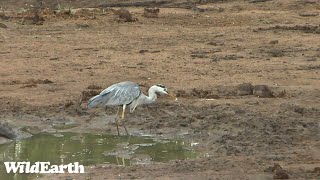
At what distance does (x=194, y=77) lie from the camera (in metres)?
14.2

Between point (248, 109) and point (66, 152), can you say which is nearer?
point (66, 152)

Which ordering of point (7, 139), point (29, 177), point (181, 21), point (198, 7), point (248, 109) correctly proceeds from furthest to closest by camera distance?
1. point (198, 7)
2. point (181, 21)
3. point (248, 109)
4. point (7, 139)
5. point (29, 177)

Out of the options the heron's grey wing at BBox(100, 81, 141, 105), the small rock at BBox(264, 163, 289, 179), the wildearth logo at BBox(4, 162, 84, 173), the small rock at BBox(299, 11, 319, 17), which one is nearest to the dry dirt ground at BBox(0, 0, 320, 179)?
Result: the small rock at BBox(264, 163, 289, 179)

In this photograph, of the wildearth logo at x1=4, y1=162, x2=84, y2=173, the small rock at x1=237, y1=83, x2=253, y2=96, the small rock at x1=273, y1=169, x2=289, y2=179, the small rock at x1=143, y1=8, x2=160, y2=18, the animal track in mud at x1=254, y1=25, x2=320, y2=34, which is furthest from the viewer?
the small rock at x1=143, y1=8, x2=160, y2=18

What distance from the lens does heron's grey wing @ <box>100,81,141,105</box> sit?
Result: 436 inches

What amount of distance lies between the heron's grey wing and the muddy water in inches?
18.1

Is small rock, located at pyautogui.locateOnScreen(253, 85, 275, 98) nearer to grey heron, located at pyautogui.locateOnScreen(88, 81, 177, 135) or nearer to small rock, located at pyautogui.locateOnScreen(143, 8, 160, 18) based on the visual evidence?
grey heron, located at pyautogui.locateOnScreen(88, 81, 177, 135)

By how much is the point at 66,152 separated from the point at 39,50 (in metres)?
7.04

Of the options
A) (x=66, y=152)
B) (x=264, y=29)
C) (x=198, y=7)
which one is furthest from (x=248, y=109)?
(x=198, y=7)

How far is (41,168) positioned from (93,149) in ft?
3.76

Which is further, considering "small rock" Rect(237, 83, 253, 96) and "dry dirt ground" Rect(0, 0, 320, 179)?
"small rock" Rect(237, 83, 253, 96)

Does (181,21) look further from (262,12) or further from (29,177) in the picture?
(29,177)

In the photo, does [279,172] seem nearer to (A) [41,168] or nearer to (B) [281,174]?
(B) [281,174]

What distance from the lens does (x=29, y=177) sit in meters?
8.92
